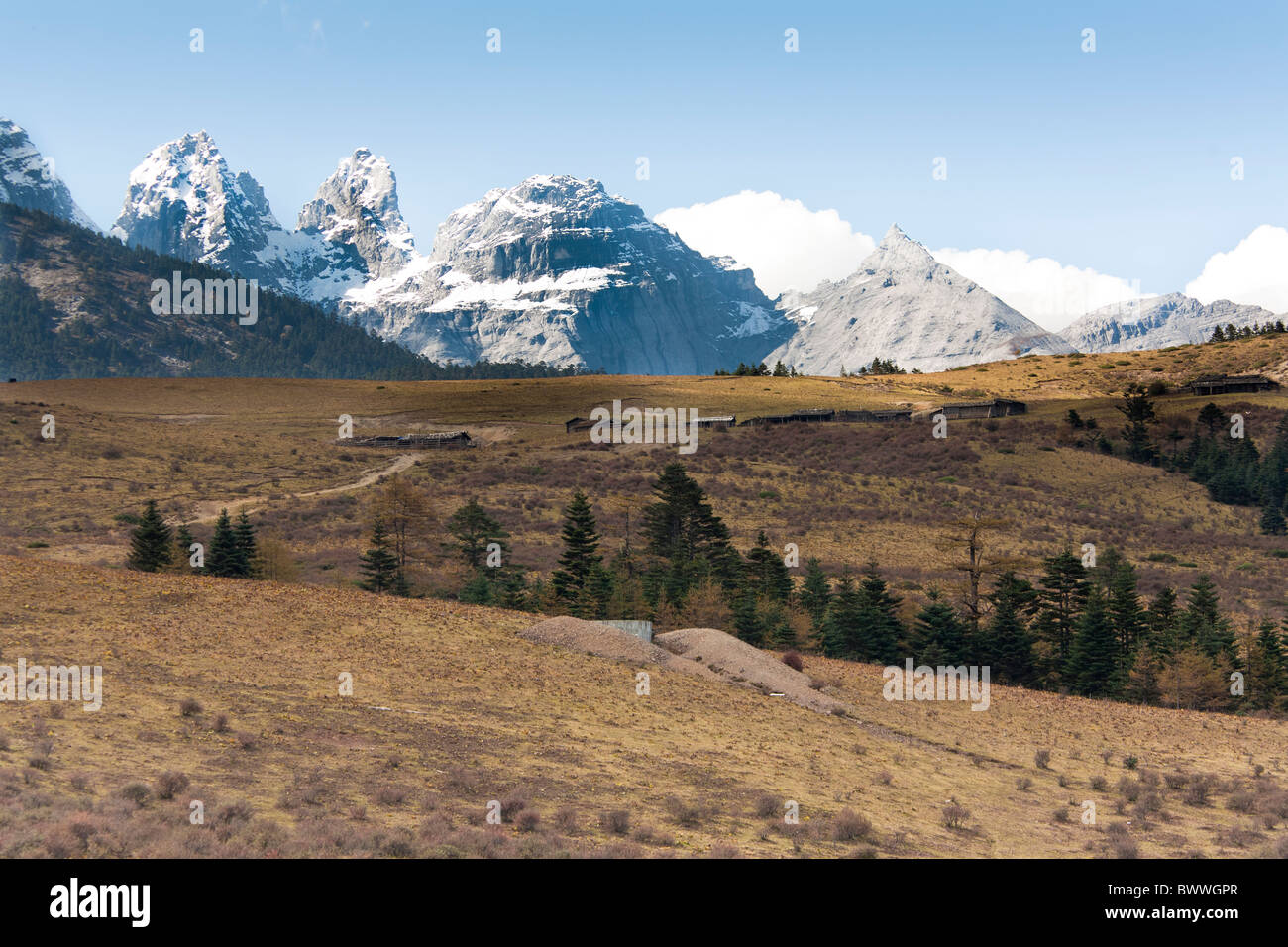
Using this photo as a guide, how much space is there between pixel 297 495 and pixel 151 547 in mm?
42529

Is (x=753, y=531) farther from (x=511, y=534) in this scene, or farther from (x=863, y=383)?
(x=863, y=383)

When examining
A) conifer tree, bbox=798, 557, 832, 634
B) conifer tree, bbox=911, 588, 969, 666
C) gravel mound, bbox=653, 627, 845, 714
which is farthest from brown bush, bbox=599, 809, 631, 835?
conifer tree, bbox=798, 557, 832, 634

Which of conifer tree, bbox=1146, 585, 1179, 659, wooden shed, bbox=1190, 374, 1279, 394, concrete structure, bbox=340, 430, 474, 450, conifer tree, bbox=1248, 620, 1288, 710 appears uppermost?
wooden shed, bbox=1190, 374, 1279, 394

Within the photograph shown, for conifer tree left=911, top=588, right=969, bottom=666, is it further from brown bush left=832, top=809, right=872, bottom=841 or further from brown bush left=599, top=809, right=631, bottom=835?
brown bush left=599, top=809, right=631, bottom=835

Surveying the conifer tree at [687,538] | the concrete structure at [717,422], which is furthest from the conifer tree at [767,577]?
the concrete structure at [717,422]

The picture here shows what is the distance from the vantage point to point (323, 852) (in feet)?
48.5

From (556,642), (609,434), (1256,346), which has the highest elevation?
(1256,346)

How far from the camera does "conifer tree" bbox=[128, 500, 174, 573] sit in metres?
54.3

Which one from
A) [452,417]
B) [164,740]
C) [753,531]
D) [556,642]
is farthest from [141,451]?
[164,740]

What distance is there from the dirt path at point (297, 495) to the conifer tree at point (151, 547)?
21056 millimetres

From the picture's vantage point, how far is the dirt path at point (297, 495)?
281 feet

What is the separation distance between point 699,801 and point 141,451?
10327 cm

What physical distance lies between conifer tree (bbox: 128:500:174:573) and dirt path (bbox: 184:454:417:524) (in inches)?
829

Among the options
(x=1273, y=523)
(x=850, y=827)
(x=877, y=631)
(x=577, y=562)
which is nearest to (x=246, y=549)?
(x=577, y=562)
